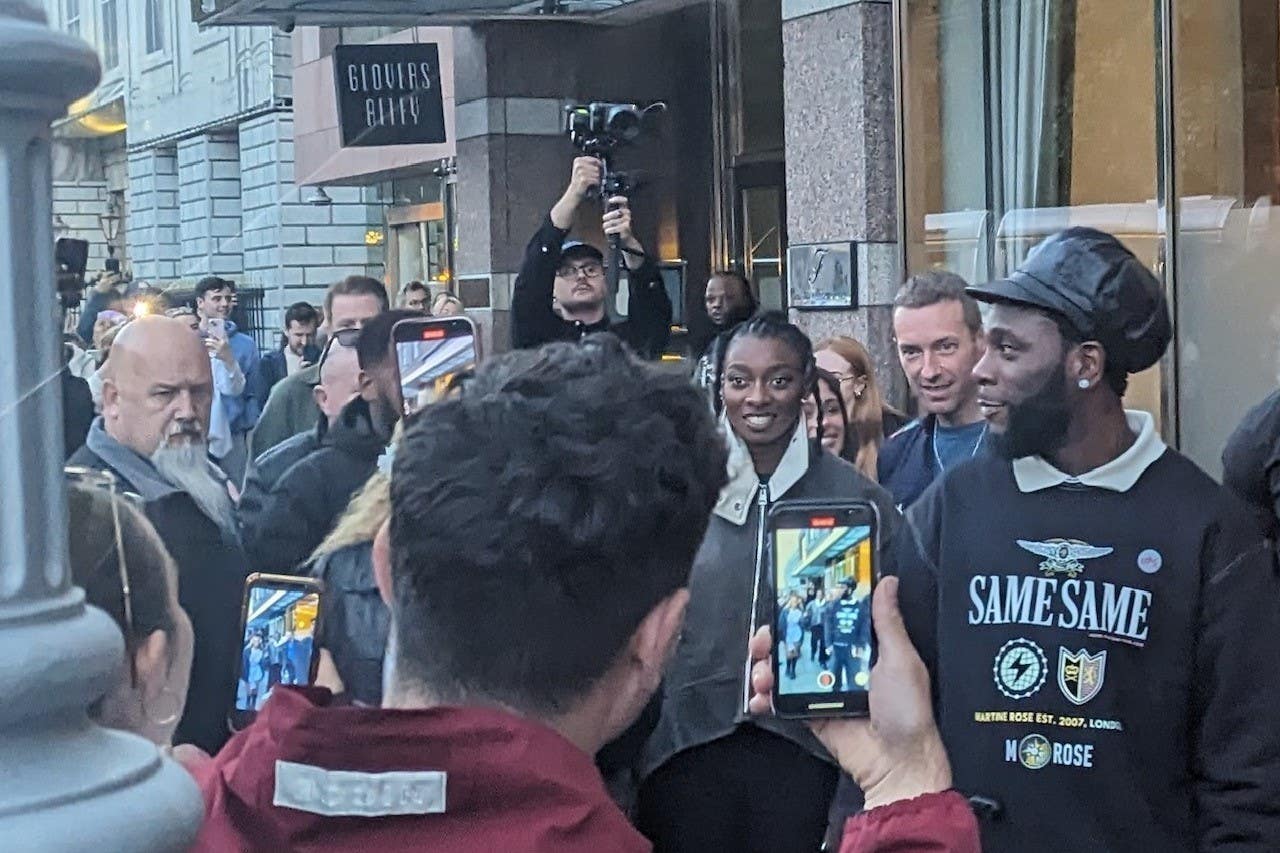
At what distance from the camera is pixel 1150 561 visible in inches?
121

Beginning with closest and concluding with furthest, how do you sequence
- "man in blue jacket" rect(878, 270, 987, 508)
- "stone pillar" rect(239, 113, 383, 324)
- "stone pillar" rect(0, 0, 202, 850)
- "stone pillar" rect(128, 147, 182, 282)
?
"stone pillar" rect(0, 0, 202, 850) → "stone pillar" rect(128, 147, 182, 282) → "man in blue jacket" rect(878, 270, 987, 508) → "stone pillar" rect(239, 113, 383, 324)

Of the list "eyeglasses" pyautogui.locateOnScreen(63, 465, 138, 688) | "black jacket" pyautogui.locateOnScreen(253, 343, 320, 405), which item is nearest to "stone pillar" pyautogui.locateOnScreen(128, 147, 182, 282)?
"eyeglasses" pyautogui.locateOnScreen(63, 465, 138, 688)

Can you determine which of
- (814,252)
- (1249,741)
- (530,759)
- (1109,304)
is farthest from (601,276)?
(530,759)

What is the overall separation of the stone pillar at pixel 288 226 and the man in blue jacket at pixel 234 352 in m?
2.64

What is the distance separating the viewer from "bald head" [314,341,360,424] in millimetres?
5438

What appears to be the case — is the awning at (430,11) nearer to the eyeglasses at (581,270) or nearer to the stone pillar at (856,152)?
the stone pillar at (856,152)

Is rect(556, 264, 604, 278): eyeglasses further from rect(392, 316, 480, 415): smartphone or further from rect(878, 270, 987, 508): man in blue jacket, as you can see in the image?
rect(392, 316, 480, 415): smartphone

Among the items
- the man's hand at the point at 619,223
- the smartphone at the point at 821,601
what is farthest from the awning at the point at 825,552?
the man's hand at the point at 619,223

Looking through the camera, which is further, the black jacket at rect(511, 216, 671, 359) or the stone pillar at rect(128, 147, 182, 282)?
the black jacket at rect(511, 216, 671, 359)

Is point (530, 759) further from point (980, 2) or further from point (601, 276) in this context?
point (980, 2)

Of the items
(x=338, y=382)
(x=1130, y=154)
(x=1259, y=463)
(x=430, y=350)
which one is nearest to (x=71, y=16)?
(x=430, y=350)

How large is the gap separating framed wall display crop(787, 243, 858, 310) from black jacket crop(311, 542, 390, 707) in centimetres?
510

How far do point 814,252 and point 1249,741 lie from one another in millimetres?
6027

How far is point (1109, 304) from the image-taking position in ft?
10.8
